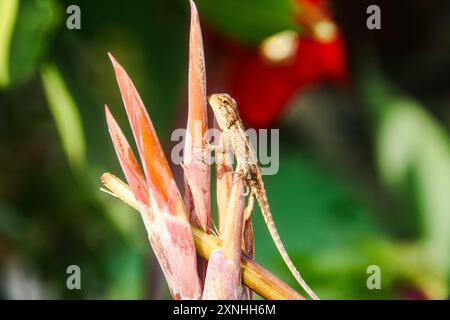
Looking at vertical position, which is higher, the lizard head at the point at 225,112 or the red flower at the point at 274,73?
the red flower at the point at 274,73

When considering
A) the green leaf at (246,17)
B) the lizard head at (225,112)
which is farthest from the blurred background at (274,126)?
the lizard head at (225,112)

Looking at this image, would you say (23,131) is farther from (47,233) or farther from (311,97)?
(311,97)

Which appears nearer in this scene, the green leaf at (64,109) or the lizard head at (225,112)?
the lizard head at (225,112)

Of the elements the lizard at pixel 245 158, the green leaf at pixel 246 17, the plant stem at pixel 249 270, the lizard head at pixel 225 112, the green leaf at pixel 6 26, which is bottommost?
the plant stem at pixel 249 270

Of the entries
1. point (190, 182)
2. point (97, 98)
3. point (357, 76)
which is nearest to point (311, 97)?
point (357, 76)

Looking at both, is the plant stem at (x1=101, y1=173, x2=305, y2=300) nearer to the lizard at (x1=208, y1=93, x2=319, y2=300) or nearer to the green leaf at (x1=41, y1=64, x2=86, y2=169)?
the lizard at (x1=208, y1=93, x2=319, y2=300)

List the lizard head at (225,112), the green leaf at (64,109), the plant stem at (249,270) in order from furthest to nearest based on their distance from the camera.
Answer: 1. the green leaf at (64,109)
2. the lizard head at (225,112)
3. the plant stem at (249,270)

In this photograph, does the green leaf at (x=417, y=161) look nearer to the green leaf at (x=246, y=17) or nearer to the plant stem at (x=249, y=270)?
the green leaf at (x=246, y=17)

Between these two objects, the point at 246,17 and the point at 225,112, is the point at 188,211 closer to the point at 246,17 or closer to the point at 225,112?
the point at 225,112

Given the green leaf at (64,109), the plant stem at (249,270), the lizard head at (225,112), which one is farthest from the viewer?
the green leaf at (64,109)
